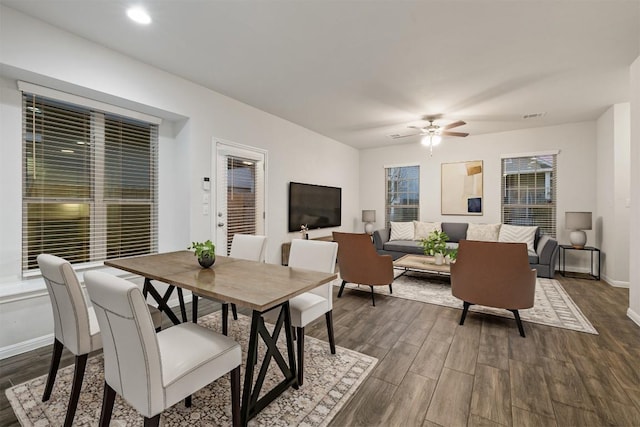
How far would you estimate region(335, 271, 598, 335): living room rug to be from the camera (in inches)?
116

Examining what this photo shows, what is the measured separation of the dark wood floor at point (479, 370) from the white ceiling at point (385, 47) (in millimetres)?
2692

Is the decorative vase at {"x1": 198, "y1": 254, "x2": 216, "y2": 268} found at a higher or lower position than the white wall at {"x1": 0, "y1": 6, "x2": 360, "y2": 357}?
lower

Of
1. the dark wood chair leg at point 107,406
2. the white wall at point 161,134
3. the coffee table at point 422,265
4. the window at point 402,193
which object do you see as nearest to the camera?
the dark wood chair leg at point 107,406

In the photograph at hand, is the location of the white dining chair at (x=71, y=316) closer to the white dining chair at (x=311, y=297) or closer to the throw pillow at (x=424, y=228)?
the white dining chair at (x=311, y=297)

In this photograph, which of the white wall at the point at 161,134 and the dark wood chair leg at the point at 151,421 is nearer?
the dark wood chair leg at the point at 151,421

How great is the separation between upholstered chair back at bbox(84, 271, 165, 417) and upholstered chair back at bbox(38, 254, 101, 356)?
1.42 ft

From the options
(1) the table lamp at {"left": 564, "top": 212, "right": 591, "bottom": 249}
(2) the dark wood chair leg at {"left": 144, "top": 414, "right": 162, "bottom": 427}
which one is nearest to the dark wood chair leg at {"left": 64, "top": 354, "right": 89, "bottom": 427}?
(2) the dark wood chair leg at {"left": 144, "top": 414, "right": 162, "bottom": 427}

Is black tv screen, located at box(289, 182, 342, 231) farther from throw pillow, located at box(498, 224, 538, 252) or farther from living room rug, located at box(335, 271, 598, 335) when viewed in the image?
throw pillow, located at box(498, 224, 538, 252)

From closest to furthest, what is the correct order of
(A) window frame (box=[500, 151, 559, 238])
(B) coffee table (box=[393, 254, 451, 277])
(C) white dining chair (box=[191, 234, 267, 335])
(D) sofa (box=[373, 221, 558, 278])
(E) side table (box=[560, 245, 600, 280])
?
(C) white dining chair (box=[191, 234, 267, 335])
(B) coffee table (box=[393, 254, 451, 277])
(D) sofa (box=[373, 221, 558, 278])
(E) side table (box=[560, 245, 600, 280])
(A) window frame (box=[500, 151, 559, 238])

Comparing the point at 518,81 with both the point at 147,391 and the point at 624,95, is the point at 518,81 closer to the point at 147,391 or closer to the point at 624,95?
the point at 624,95

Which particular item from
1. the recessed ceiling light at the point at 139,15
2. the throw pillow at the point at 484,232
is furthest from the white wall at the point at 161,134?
the throw pillow at the point at 484,232

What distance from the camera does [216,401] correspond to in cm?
172

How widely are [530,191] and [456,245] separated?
1.90 meters

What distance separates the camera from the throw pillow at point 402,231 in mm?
6117
